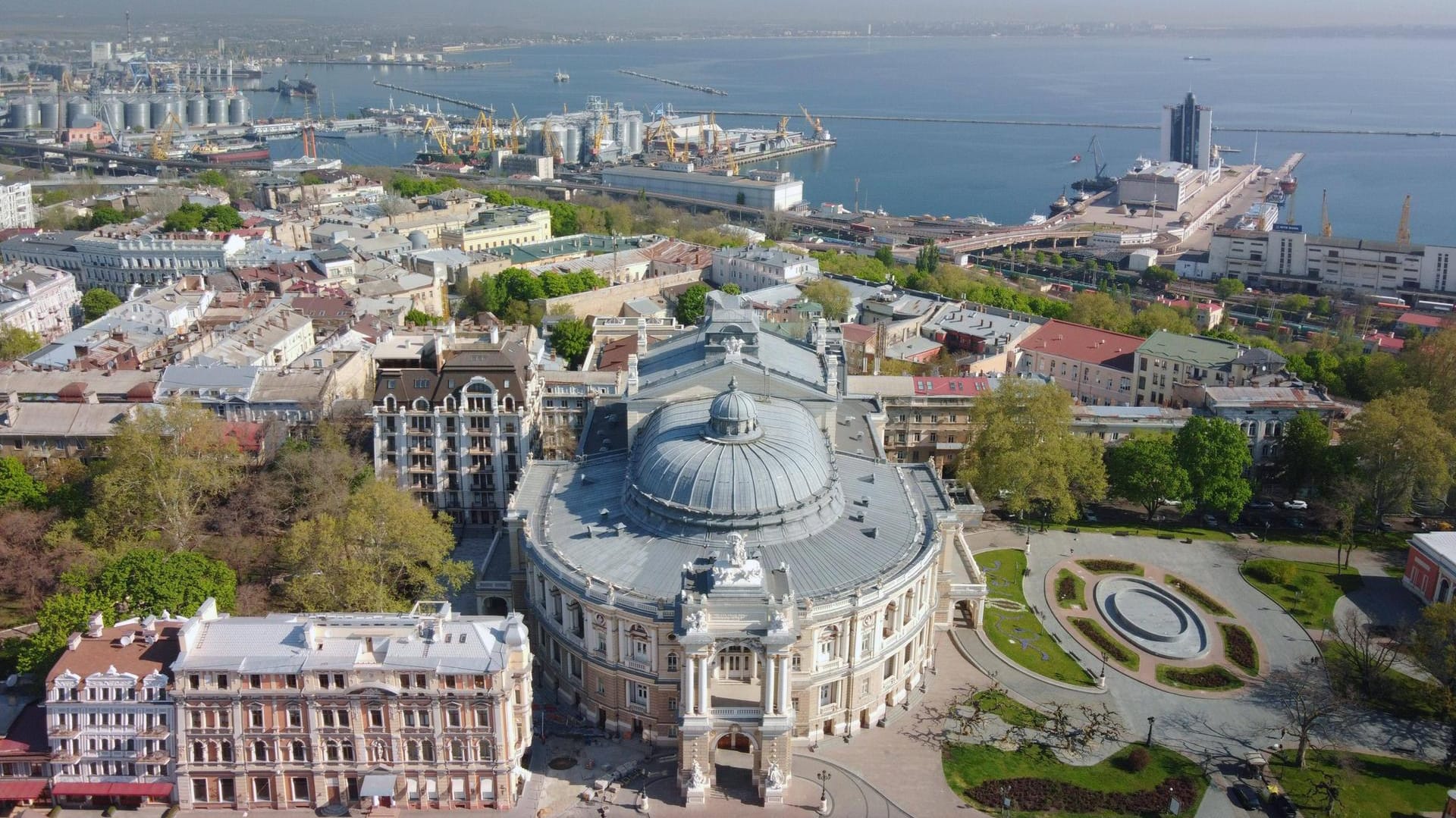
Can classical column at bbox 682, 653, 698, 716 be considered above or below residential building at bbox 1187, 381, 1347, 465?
below

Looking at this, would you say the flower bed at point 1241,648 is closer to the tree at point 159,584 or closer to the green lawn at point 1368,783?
the green lawn at point 1368,783

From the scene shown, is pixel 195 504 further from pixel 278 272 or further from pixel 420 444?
pixel 278 272

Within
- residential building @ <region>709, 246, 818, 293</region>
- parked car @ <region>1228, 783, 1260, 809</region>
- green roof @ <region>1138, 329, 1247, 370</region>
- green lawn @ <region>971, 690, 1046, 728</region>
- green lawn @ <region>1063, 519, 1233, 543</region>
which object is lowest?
parked car @ <region>1228, 783, 1260, 809</region>

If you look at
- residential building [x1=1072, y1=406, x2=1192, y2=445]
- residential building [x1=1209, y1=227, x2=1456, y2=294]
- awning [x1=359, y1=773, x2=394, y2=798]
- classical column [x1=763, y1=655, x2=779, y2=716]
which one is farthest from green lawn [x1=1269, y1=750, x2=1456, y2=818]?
residential building [x1=1209, y1=227, x2=1456, y2=294]

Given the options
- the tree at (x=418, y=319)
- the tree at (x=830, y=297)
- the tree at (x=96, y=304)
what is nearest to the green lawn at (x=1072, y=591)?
the tree at (x=830, y=297)

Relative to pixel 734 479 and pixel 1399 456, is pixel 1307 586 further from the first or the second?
pixel 734 479

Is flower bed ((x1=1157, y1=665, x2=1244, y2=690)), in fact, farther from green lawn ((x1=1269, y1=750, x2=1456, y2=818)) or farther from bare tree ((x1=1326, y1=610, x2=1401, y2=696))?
green lawn ((x1=1269, y1=750, x2=1456, y2=818))
